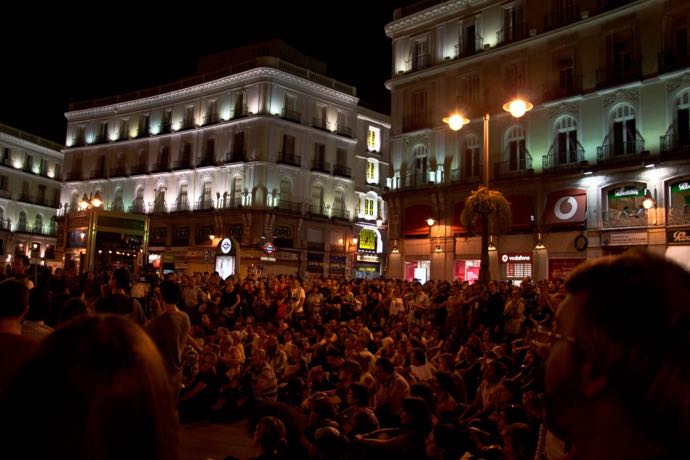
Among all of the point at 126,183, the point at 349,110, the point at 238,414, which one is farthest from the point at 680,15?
the point at 126,183

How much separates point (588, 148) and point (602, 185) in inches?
85.6

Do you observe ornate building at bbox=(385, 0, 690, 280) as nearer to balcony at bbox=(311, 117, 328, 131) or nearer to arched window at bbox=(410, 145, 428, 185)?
arched window at bbox=(410, 145, 428, 185)

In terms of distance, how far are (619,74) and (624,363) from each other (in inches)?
1166

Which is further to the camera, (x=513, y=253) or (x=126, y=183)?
(x=126, y=183)

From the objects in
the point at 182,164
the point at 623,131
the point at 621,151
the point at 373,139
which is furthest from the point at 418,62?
the point at 182,164

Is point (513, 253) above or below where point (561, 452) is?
above

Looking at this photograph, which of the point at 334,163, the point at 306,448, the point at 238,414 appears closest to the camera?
the point at 306,448

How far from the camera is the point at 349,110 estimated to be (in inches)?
1960

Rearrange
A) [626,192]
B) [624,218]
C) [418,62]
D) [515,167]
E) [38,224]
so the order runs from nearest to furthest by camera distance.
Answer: [624,218] → [626,192] → [515,167] → [418,62] → [38,224]

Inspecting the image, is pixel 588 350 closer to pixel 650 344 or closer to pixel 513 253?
pixel 650 344

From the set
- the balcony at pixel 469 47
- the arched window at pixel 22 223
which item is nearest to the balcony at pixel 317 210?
the balcony at pixel 469 47

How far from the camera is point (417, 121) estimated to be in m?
34.5

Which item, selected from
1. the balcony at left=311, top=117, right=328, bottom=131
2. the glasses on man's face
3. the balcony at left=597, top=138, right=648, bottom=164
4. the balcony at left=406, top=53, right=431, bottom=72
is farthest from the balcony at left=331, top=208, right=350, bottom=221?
the glasses on man's face

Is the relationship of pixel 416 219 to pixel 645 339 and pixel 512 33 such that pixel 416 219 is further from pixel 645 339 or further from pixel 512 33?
pixel 645 339
